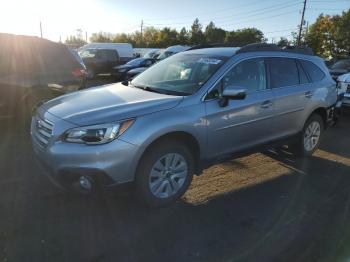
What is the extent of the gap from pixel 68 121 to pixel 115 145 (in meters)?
0.58

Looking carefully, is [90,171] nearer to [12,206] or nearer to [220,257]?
[12,206]

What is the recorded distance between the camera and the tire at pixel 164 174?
3879 mm

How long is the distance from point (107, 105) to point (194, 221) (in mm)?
1513

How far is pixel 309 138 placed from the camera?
619 cm

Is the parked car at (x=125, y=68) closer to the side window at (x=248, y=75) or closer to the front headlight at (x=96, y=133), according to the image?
the side window at (x=248, y=75)

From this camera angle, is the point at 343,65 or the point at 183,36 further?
the point at 183,36

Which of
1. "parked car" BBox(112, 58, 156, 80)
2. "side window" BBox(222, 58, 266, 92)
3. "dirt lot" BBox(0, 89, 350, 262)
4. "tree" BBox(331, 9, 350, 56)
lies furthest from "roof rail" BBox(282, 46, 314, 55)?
"tree" BBox(331, 9, 350, 56)

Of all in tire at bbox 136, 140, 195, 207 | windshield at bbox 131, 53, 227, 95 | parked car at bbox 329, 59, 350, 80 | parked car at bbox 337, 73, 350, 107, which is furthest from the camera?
parked car at bbox 329, 59, 350, 80

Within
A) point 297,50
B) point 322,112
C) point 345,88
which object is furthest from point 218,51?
point 345,88

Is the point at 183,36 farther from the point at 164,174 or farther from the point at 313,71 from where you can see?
the point at 164,174

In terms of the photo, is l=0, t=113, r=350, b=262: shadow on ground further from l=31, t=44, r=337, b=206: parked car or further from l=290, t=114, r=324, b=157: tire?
l=290, t=114, r=324, b=157: tire

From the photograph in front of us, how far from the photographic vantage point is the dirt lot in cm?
335

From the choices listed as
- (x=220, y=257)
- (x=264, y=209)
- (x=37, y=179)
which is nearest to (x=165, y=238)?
(x=220, y=257)

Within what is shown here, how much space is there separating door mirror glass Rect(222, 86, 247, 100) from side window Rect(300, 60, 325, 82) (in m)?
2.04
